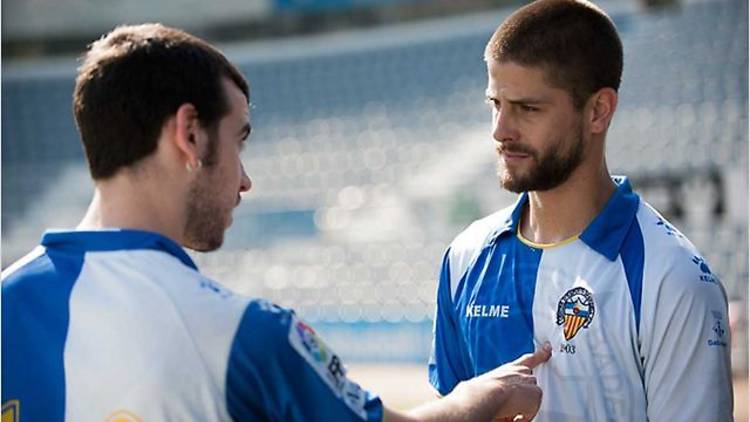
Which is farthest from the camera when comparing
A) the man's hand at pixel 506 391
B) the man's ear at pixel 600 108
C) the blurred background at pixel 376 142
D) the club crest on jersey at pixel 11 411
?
the blurred background at pixel 376 142

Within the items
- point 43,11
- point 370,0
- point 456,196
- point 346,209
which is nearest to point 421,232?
point 456,196

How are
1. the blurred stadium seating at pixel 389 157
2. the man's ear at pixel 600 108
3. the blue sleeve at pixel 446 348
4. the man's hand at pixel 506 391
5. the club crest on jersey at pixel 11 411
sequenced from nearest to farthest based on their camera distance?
the club crest on jersey at pixel 11 411 < the man's hand at pixel 506 391 < the man's ear at pixel 600 108 < the blue sleeve at pixel 446 348 < the blurred stadium seating at pixel 389 157

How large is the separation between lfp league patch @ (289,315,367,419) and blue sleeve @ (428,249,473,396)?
0.85 m

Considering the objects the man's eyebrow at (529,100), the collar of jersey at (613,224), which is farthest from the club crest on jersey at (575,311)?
the man's eyebrow at (529,100)

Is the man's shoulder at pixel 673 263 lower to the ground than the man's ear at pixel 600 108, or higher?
lower

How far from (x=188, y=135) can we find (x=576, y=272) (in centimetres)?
111

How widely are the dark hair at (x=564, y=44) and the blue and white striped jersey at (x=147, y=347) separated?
998 mm

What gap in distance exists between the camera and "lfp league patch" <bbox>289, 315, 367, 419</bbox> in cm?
185

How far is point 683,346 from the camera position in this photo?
2.34 m

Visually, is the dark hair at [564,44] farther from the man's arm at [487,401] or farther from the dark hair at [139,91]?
the dark hair at [139,91]

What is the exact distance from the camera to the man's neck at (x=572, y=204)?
104 inches

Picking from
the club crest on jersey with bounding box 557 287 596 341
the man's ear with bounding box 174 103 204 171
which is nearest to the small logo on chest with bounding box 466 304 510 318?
the club crest on jersey with bounding box 557 287 596 341

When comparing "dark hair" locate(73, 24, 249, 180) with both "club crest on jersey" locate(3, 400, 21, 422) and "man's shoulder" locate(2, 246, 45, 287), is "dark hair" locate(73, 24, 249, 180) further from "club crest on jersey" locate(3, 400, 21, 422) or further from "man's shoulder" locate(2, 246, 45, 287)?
"club crest on jersey" locate(3, 400, 21, 422)

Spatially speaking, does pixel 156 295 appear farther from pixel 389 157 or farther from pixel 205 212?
pixel 389 157
